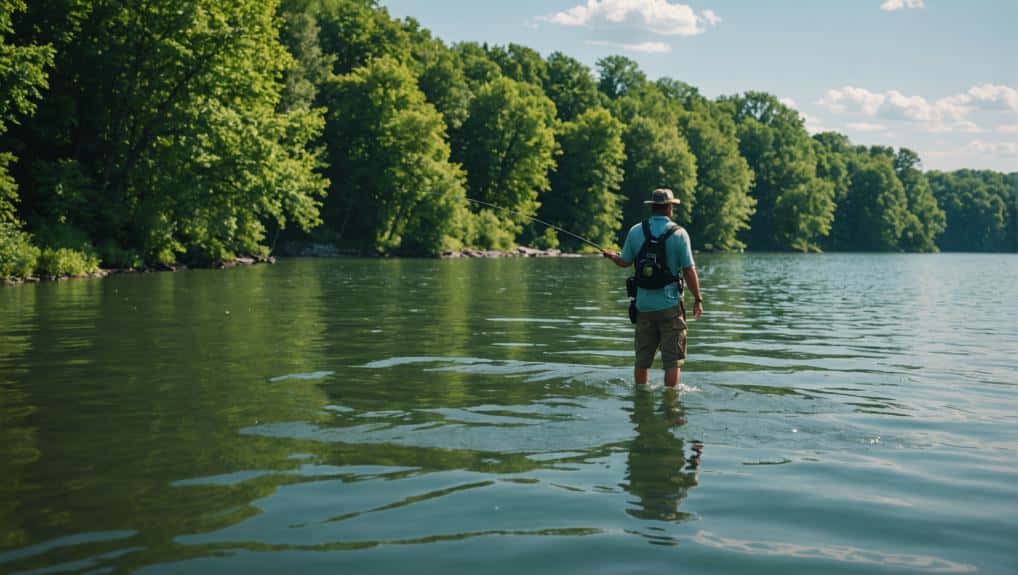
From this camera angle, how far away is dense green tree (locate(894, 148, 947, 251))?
468 ft

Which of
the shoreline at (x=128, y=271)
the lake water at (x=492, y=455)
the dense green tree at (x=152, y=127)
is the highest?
the dense green tree at (x=152, y=127)

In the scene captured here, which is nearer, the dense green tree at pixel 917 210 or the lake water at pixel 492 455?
the lake water at pixel 492 455

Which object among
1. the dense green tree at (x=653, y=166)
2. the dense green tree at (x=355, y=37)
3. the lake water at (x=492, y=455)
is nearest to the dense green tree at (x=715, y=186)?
the dense green tree at (x=653, y=166)

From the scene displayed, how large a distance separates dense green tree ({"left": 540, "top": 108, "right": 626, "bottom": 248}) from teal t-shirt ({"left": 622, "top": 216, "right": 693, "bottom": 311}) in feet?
264

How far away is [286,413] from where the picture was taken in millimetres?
8820

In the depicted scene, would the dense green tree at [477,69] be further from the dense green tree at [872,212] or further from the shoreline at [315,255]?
the dense green tree at [872,212]

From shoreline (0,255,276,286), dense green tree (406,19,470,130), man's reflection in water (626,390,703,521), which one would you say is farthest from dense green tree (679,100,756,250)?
man's reflection in water (626,390,703,521)

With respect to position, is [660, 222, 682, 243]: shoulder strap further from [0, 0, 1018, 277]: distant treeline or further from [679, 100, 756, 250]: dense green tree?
[679, 100, 756, 250]: dense green tree

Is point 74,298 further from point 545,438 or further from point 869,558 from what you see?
point 869,558

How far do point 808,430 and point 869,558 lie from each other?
3344 millimetres

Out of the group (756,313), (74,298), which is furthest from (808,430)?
(74,298)

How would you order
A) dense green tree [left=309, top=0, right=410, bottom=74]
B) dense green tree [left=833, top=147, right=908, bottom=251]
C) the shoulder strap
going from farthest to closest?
dense green tree [left=833, top=147, right=908, bottom=251], dense green tree [left=309, top=0, right=410, bottom=74], the shoulder strap

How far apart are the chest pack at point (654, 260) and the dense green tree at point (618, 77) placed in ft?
386

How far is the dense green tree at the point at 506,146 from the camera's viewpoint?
84.9m
